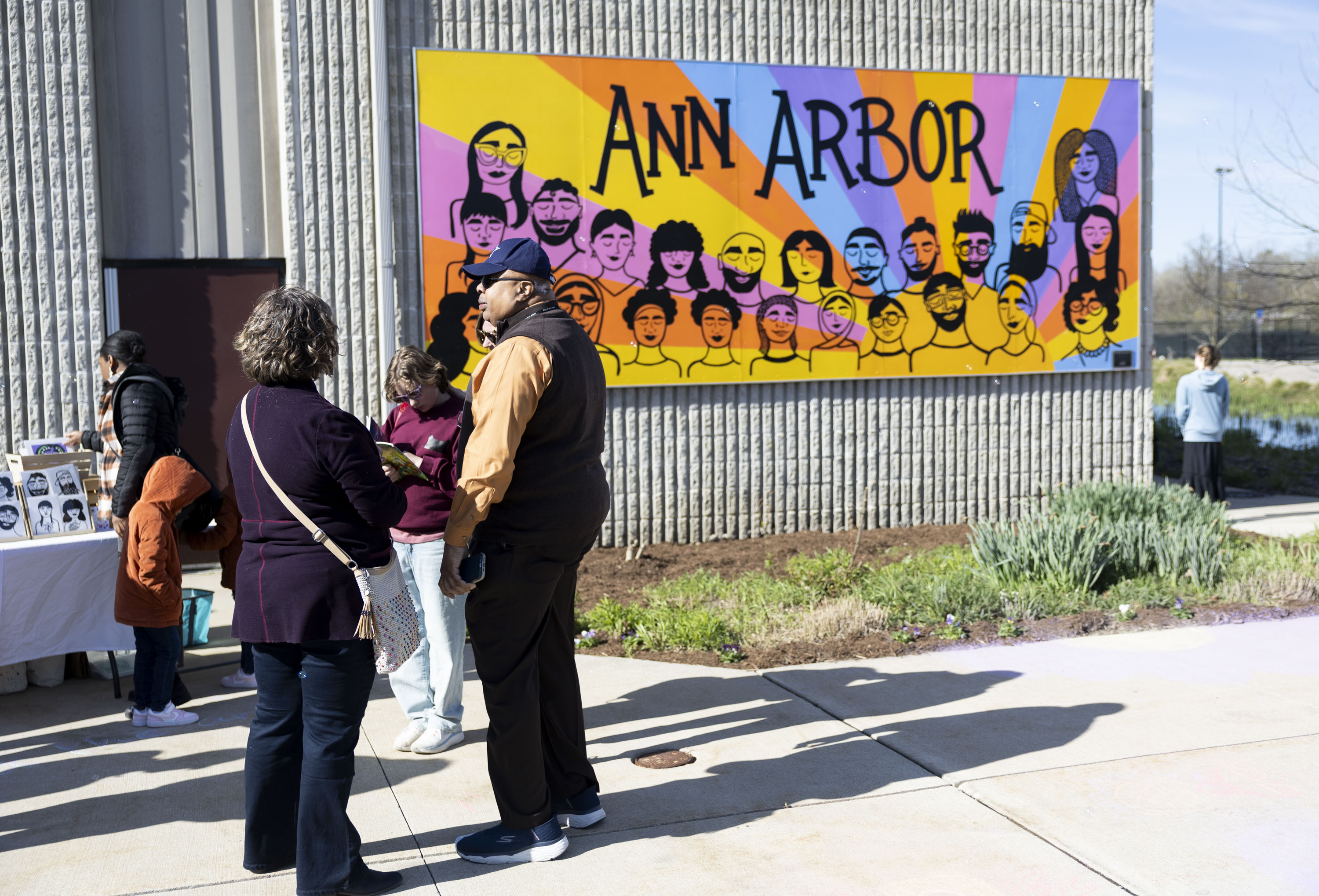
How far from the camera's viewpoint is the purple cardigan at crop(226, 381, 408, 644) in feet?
11.8

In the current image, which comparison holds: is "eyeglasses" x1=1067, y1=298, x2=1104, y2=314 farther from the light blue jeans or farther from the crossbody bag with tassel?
the crossbody bag with tassel

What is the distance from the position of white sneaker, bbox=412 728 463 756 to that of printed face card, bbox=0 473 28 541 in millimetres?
2564

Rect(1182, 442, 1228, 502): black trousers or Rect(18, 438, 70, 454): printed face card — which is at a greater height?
Rect(18, 438, 70, 454): printed face card

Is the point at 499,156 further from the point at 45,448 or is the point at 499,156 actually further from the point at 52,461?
the point at 52,461

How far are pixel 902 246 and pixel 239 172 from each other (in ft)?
18.3

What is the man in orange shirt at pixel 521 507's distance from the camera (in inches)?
150

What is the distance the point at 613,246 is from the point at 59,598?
16.7 feet

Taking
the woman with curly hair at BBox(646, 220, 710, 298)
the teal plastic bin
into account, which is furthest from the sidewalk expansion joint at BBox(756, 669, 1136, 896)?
the woman with curly hair at BBox(646, 220, 710, 298)

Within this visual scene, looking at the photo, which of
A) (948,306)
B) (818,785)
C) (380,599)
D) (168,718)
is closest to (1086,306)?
(948,306)

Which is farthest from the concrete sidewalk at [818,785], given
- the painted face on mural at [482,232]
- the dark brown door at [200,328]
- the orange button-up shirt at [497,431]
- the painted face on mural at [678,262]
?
the painted face on mural at [678,262]

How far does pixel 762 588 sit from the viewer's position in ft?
25.7

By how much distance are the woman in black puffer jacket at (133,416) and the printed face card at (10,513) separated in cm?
58

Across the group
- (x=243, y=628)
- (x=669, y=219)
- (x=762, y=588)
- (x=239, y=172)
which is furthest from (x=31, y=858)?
(x=669, y=219)

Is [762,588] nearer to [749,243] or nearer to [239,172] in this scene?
[749,243]
